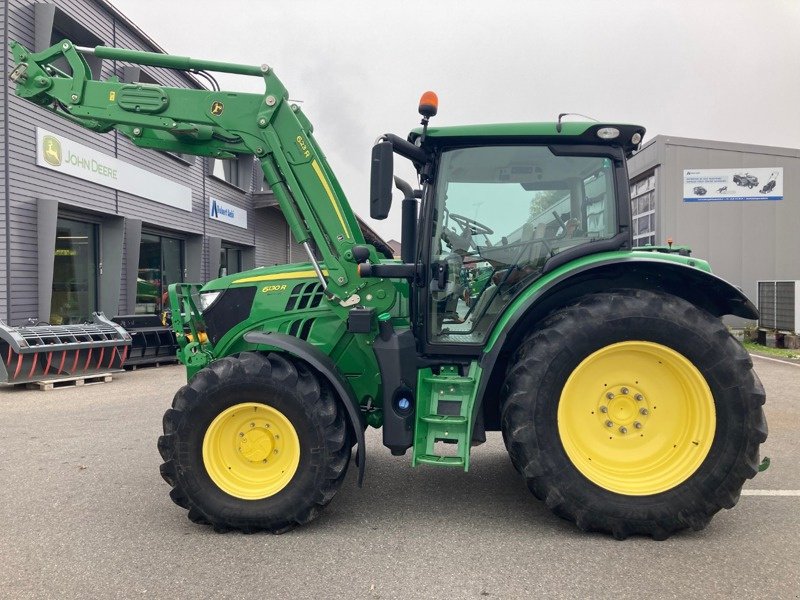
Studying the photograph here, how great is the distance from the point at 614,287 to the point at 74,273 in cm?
1087

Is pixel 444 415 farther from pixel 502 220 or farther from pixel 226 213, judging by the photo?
pixel 226 213

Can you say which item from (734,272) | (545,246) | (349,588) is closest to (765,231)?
(734,272)

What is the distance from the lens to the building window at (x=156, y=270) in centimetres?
1371

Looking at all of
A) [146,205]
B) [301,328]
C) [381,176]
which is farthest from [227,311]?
[146,205]

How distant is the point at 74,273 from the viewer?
11.3m

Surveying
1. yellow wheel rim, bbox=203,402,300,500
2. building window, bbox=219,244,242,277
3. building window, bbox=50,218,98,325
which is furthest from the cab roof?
building window, bbox=219,244,242,277

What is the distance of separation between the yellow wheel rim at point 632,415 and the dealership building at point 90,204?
218 centimetres

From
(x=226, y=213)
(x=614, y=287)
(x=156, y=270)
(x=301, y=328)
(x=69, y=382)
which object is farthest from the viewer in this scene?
(x=226, y=213)

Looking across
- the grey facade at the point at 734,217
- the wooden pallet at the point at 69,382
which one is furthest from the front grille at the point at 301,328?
the grey facade at the point at 734,217

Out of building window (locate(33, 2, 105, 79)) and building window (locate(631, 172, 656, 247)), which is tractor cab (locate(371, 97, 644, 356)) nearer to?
building window (locate(33, 2, 105, 79))

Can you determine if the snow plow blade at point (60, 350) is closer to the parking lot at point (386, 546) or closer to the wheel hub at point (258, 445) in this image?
the parking lot at point (386, 546)

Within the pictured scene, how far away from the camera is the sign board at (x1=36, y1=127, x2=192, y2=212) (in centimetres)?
1016

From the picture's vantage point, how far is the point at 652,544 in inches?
128

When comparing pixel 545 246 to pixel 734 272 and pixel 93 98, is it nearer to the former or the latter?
pixel 93 98
